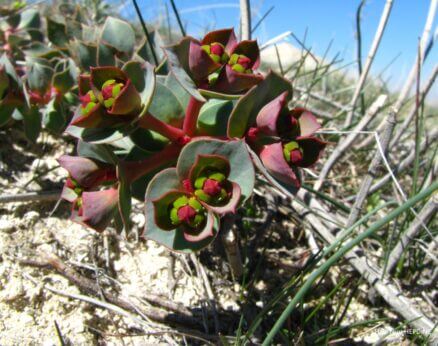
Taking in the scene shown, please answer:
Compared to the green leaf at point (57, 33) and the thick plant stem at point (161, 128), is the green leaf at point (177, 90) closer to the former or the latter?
the thick plant stem at point (161, 128)

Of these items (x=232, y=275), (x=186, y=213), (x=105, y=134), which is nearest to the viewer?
(x=186, y=213)

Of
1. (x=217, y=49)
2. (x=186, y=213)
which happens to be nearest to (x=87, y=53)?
(x=217, y=49)

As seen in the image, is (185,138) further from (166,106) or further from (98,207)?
(98,207)

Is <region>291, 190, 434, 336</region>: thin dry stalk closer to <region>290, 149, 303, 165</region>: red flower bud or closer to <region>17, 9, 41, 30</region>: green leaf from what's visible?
<region>290, 149, 303, 165</region>: red flower bud

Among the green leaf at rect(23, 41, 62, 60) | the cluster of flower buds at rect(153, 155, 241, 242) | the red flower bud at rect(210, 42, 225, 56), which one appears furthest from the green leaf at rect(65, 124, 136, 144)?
the green leaf at rect(23, 41, 62, 60)

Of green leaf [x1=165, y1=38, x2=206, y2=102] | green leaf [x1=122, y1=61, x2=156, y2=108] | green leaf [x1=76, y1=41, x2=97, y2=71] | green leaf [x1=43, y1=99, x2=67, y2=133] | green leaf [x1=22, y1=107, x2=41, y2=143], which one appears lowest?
green leaf [x1=22, y1=107, x2=41, y2=143]

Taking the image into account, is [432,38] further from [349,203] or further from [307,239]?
[307,239]

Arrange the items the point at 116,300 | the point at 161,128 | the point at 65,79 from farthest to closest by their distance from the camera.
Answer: the point at 65,79
the point at 116,300
the point at 161,128

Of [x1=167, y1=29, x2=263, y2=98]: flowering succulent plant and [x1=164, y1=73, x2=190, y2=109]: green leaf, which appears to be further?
[x1=164, y1=73, x2=190, y2=109]: green leaf
